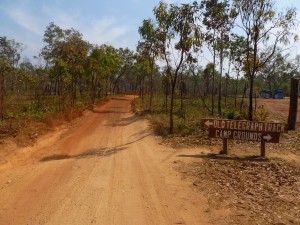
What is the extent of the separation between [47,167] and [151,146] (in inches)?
170

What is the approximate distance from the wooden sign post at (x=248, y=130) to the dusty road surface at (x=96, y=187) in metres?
1.73

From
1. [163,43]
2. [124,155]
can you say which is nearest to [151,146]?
[124,155]

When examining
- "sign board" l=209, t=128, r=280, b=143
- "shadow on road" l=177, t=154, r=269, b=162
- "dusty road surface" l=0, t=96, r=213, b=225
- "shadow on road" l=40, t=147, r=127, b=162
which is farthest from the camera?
"shadow on road" l=40, t=147, r=127, b=162

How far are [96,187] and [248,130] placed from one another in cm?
555

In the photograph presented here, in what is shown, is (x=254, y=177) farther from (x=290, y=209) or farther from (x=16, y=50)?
(x=16, y=50)

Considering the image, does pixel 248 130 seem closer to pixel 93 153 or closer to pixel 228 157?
pixel 228 157

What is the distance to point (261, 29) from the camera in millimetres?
15797

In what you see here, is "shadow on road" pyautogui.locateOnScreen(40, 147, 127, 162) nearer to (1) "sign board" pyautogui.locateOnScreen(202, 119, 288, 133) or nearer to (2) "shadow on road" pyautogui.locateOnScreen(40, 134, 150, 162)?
(2) "shadow on road" pyautogui.locateOnScreen(40, 134, 150, 162)

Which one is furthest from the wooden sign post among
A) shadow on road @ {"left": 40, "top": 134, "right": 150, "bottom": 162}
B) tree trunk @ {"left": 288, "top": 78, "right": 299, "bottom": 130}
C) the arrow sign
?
tree trunk @ {"left": 288, "top": 78, "right": 299, "bottom": 130}

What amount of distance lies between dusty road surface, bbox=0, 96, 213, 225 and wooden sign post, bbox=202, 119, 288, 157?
5.68 ft

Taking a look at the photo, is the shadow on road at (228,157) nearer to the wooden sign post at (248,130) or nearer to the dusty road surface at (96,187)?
the wooden sign post at (248,130)

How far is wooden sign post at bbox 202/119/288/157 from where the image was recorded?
10.6m

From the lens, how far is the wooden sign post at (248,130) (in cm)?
1062

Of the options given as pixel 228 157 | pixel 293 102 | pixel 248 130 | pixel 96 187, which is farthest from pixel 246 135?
pixel 293 102
